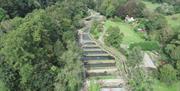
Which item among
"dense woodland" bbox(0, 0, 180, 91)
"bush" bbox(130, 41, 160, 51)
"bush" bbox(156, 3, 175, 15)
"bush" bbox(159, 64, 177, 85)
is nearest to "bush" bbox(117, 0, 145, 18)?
"bush" bbox(156, 3, 175, 15)

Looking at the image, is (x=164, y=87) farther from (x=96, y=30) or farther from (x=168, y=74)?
(x=96, y=30)

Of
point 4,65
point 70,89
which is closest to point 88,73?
point 70,89

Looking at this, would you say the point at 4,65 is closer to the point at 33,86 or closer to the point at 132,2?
the point at 33,86

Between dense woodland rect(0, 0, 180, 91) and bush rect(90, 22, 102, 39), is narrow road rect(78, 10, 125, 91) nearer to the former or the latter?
bush rect(90, 22, 102, 39)

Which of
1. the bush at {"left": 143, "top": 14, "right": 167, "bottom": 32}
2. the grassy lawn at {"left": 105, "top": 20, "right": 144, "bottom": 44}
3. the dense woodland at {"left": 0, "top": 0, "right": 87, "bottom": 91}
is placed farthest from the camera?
the bush at {"left": 143, "top": 14, "right": 167, "bottom": 32}

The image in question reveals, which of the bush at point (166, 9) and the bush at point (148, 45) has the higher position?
the bush at point (148, 45)

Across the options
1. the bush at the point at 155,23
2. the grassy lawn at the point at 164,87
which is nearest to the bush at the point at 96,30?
the bush at the point at 155,23

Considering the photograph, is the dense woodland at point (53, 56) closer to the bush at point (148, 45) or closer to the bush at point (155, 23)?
the bush at point (148, 45)

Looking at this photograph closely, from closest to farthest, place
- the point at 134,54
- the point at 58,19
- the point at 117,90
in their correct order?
the point at 117,90, the point at 134,54, the point at 58,19
